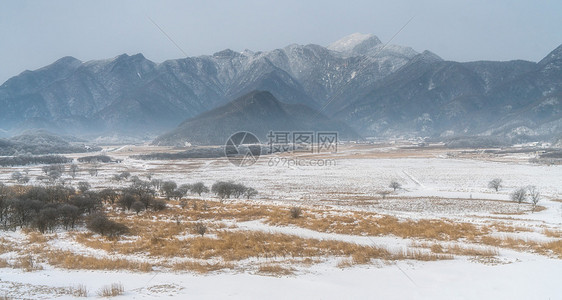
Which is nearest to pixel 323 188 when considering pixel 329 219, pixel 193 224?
pixel 329 219

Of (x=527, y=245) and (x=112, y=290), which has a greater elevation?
(x=112, y=290)

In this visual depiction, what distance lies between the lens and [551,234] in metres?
18.7

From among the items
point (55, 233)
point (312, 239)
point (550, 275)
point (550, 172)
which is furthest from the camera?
point (550, 172)

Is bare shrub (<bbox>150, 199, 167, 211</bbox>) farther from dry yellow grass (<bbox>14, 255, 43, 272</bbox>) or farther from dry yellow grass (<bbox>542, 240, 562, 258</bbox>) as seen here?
dry yellow grass (<bbox>542, 240, 562, 258</bbox>)

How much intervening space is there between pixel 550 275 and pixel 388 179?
57.2m

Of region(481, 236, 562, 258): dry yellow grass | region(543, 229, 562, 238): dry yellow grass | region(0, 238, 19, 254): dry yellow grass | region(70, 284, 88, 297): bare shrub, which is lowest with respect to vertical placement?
region(543, 229, 562, 238): dry yellow grass

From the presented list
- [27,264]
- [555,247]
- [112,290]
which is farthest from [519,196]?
[27,264]

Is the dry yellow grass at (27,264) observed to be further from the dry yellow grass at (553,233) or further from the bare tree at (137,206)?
the dry yellow grass at (553,233)

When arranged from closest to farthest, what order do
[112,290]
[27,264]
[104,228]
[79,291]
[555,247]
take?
1. [112,290]
2. [79,291]
3. [27,264]
4. [555,247]
5. [104,228]

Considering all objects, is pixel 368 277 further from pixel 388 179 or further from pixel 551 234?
pixel 388 179

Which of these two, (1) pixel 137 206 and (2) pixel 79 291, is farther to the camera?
(1) pixel 137 206

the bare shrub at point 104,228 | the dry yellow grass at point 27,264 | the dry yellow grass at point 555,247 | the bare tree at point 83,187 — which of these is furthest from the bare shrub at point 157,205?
the dry yellow grass at point 555,247

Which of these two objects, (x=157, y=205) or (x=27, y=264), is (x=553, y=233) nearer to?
(x=27, y=264)

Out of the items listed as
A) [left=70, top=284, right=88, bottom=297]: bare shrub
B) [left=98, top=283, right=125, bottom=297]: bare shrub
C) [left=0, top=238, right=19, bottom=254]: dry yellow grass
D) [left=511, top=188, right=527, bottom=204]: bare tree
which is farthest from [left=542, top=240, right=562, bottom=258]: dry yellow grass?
[left=511, top=188, right=527, bottom=204]: bare tree
